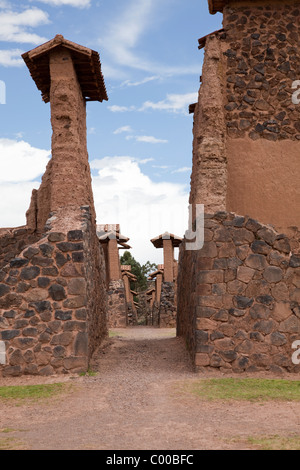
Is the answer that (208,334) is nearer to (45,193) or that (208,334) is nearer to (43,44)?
(45,193)

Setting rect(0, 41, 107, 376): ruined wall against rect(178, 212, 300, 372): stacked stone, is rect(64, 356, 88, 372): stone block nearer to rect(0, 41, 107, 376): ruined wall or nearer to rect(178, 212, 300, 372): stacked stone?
rect(0, 41, 107, 376): ruined wall

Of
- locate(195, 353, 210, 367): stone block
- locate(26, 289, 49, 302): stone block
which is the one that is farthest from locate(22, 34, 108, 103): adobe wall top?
locate(195, 353, 210, 367): stone block

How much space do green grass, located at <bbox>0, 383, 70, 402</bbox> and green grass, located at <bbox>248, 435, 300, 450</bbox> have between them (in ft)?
12.8

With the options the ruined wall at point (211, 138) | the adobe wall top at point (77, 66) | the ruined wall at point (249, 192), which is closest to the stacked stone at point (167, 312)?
the adobe wall top at point (77, 66)

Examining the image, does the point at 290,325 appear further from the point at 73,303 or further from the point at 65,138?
the point at 65,138

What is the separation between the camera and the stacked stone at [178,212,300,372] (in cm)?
949

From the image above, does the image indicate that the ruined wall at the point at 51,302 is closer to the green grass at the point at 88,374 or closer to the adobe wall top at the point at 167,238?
the green grass at the point at 88,374

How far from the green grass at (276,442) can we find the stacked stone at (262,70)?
7.45 m

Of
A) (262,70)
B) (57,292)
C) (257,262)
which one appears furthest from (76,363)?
(262,70)

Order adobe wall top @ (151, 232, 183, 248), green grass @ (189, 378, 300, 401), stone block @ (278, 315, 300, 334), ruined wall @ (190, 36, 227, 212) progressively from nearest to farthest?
green grass @ (189, 378, 300, 401) < stone block @ (278, 315, 300, 334) < ruined wall @ (190, 36, 227, 212) < adobe wall top @ (151, 232, 183, 248)

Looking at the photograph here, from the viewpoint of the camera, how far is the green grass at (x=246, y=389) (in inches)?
302

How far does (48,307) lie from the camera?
9.60 meters
